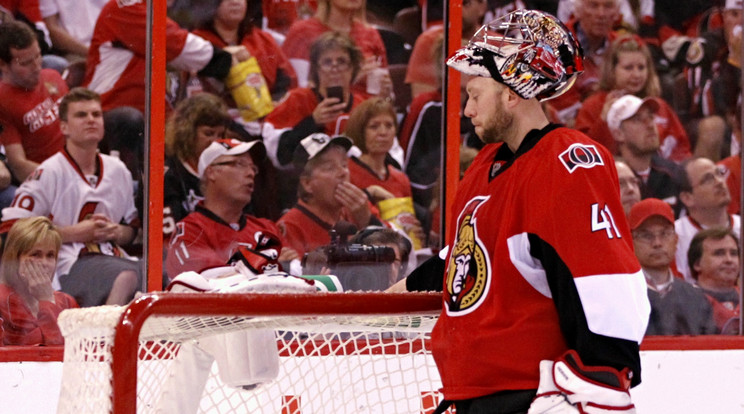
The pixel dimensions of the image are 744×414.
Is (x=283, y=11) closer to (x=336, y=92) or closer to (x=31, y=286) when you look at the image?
(x=336, y=92)

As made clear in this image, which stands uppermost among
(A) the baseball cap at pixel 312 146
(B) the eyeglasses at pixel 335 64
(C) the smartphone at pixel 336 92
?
(B) the eyeglasses at pixel 335 64

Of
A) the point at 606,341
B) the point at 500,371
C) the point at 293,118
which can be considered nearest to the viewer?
the point at 606,341

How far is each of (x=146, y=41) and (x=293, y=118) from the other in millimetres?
575

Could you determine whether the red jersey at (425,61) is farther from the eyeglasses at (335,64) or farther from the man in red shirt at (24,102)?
the man in red shirt at (24,102)

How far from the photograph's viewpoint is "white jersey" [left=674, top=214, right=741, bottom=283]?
3480mm

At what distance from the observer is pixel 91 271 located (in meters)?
3.06

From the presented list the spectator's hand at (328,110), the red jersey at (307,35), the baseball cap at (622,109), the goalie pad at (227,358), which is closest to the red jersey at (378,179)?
the spectator's hand at (328,110)

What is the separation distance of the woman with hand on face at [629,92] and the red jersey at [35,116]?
1.82 meters

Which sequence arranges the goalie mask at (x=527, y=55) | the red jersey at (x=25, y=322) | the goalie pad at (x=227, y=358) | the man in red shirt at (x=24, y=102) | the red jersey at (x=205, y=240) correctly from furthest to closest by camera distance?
1. the red jersey at (x=205, y=240)
2. the man in red shirt at (x=24, y=102)
3. the red jersey at (x=25, y=322)
4. the goalie pad at (x=227, y=358)
5. the goalie mask at (x=527, y=55)

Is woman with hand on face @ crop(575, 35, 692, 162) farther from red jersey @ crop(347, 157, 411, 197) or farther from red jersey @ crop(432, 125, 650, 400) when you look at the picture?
red jersey @ crop(432, 125, 650, 400)

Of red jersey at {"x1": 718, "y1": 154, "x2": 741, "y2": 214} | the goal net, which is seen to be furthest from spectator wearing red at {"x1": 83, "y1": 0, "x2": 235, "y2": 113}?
red jersey at {"x1": 718, "y1": 154, "x2": 741, "y2": 214}

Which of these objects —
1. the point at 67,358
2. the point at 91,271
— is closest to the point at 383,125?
the point at 91,271

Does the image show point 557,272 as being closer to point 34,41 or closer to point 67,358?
point 67,358

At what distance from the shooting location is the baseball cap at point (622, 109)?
140 inches
